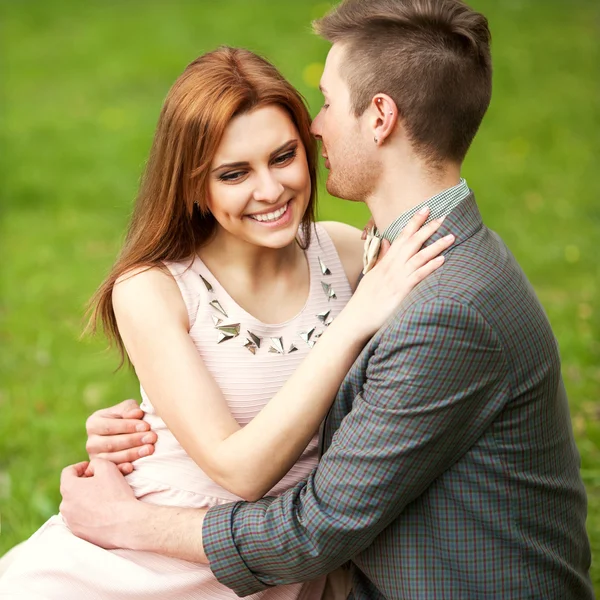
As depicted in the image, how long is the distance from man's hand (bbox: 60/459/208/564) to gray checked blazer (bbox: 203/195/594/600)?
0.43 ft

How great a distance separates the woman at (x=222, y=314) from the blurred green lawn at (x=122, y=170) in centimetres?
65

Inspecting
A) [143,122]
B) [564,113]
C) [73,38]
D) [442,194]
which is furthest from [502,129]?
[442,194]

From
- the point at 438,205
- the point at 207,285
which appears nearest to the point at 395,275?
the point at 438,205

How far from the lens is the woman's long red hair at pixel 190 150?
2.88m

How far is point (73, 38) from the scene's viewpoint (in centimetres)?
1219

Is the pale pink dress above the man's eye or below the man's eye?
below

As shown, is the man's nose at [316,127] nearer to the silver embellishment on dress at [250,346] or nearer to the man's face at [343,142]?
the man's face at [343,142]

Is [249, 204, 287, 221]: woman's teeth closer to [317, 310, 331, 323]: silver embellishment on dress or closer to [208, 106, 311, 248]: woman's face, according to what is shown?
[208, 106, 311, 248]: woman's face

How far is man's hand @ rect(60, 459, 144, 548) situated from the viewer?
2830mm

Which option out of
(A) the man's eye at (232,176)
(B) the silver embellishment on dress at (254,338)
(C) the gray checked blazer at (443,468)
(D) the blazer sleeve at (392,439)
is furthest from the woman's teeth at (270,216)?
(D) the blazer sleeve at (392,439)

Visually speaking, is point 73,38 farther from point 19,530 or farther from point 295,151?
point 295,151

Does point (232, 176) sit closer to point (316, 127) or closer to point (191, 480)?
point (316, 127)

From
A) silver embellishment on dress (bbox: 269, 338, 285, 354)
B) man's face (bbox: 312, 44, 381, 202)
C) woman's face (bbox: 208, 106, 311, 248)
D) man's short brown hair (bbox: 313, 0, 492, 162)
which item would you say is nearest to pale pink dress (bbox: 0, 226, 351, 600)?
silver embellishment on dress (bbox: 269, 338, 285, 354)

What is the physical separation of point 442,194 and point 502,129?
6781 millimetres
